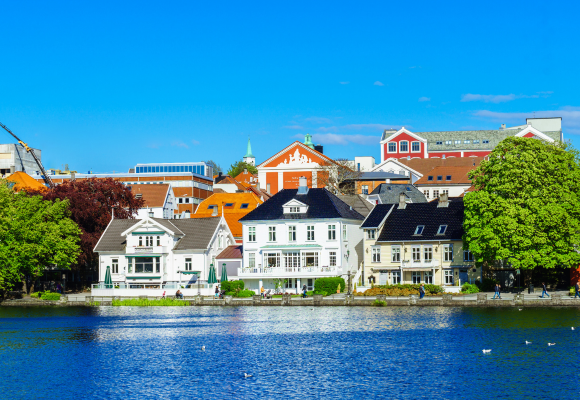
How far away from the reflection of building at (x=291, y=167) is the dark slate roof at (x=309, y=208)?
141ft

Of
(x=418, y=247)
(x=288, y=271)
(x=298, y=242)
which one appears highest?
(x=298, y=242)

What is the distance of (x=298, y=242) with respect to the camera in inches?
3374

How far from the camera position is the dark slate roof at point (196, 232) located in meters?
89.0

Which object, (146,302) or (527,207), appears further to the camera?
(146,302)

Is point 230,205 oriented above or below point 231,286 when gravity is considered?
above

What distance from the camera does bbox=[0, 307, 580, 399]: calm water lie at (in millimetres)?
35000

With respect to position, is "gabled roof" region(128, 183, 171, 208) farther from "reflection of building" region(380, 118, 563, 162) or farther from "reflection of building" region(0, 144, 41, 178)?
"reflection of building" region(380, 118, 563, 162)

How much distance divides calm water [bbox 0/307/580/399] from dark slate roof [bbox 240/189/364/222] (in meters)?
21.1

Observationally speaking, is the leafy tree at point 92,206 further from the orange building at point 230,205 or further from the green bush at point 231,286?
the green bush at point 231,286

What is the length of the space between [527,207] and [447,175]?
62.3m

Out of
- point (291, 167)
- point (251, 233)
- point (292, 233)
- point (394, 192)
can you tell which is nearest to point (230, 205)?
point (291, 167)

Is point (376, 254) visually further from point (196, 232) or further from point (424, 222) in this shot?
point (196, 232)

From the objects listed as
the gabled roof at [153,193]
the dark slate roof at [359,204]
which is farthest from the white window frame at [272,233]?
the gabled roof at [153,193]

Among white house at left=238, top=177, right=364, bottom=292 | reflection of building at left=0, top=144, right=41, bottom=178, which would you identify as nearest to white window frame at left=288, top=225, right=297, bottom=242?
white house at left=238, top=177, right=364, bottom=292
